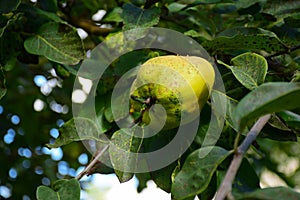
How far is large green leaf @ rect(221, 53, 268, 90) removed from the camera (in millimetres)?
676

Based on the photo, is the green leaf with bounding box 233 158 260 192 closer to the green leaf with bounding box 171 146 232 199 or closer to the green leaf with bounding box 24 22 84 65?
the green leaf with bounding box 171 146 232 199

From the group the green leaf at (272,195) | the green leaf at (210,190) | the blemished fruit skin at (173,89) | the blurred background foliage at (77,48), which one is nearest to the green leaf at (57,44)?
the blurred background foliage at (77,48)

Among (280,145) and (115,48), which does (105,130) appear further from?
(280,145)

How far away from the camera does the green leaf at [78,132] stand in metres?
0.76

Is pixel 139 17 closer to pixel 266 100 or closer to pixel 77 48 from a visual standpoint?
pixel 77 48

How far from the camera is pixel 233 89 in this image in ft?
2.40

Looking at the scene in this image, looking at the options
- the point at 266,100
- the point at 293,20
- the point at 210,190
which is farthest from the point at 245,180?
the point at 293,20

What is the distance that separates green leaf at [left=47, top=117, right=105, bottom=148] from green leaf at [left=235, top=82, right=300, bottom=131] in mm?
281

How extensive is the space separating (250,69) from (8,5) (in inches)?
15.8

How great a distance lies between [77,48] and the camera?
838mm

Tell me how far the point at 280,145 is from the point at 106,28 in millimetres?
1080

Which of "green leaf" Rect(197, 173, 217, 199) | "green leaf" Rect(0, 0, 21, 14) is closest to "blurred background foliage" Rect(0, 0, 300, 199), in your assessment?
"green leaf" Rect(0, 0, 21, 14)

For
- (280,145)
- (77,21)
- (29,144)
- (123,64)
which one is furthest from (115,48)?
(280,145)

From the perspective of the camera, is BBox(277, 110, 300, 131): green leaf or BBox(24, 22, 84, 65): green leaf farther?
BBox(24, 22, 84, 65): green leaf
